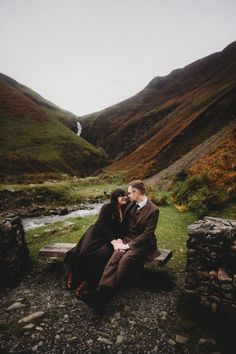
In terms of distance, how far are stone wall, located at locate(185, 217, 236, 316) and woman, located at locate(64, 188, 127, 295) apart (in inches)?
81.7

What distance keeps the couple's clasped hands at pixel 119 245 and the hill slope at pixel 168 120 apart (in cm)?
2986

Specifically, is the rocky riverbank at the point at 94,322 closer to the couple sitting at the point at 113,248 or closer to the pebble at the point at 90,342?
the pebble at the point at 90,342

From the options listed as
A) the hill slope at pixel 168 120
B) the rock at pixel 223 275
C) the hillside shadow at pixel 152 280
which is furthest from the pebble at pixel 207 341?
the hill slope at pixel 168 120

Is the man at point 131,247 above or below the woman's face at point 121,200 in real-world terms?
below

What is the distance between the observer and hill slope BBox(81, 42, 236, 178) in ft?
137

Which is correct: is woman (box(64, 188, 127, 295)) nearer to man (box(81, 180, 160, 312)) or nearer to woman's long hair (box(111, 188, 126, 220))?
woman's long hair (box(111, 188, 126, 220))

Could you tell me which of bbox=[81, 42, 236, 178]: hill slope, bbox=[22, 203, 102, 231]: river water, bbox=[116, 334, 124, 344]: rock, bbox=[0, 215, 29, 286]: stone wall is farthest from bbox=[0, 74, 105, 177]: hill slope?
bbox=[116, 334, 124, 344]: rock

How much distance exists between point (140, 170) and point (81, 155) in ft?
89.2

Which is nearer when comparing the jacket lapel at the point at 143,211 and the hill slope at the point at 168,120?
the jacket lapel at the point at 143,211

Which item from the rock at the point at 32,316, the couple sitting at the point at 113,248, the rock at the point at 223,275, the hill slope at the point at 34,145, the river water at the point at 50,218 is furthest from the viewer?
the hill slope at the point at 34,145

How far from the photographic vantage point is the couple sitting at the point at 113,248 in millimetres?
6117

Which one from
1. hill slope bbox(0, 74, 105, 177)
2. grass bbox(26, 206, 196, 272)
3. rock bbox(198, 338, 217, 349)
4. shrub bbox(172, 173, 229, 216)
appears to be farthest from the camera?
hill slope bbox(0, 74, 105, 177)

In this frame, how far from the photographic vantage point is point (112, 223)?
24.3 feet

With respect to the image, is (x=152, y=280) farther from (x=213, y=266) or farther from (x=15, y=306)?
(x=15, y=306)
